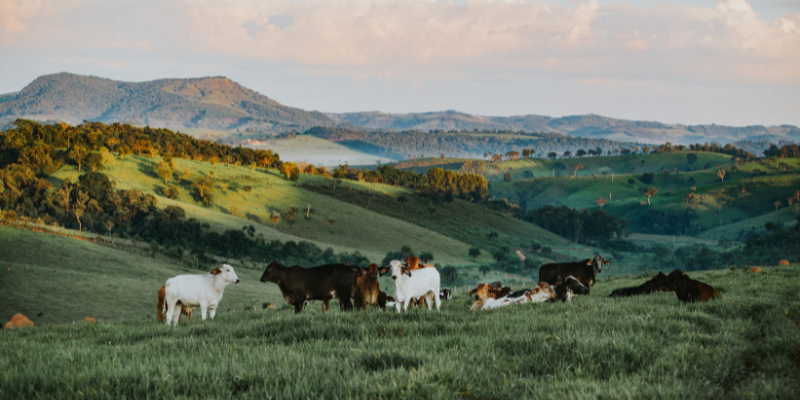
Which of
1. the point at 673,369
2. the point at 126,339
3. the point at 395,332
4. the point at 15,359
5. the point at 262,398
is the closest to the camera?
the point at 262,398

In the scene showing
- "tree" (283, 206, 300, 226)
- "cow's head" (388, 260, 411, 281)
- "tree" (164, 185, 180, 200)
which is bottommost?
"tree" (283, 206, 300, 226)

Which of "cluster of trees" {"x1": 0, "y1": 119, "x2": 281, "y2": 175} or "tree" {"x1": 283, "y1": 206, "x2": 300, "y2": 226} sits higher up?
"cluster of trees" {"x1": 0, "y1": 119, "x2": 281, "y2": 175}

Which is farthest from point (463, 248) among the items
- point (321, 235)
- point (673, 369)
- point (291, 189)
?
point (673, 369)

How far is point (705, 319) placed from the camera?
27.6ft

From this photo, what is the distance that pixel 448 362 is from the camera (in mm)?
5527

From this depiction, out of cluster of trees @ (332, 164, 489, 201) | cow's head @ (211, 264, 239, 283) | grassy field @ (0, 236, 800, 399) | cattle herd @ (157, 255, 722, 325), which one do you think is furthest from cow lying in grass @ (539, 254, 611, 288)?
cluster of trees @ (332, 164, 489, 201)

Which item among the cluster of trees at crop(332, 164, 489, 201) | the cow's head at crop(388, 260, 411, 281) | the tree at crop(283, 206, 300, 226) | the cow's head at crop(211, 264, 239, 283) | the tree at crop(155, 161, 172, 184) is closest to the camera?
the cow's head at crop(388, 260, 411, 281)

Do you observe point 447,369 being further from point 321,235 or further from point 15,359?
point 321,235

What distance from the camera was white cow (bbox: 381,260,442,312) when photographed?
12648mm

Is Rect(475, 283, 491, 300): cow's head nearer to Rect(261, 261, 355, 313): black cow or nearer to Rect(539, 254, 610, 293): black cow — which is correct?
Rect(539, 254, 610, 293): black cow

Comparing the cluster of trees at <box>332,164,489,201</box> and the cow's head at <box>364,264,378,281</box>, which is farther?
the cluster of trees at <box>332,164,489,201</box>

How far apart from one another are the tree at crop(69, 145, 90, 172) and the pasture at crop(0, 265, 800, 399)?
132 meters

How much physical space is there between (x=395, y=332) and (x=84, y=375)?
14.0 feet

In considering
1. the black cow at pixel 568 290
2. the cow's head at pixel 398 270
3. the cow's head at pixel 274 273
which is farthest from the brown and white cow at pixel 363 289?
the black cow at pixel 568 290
